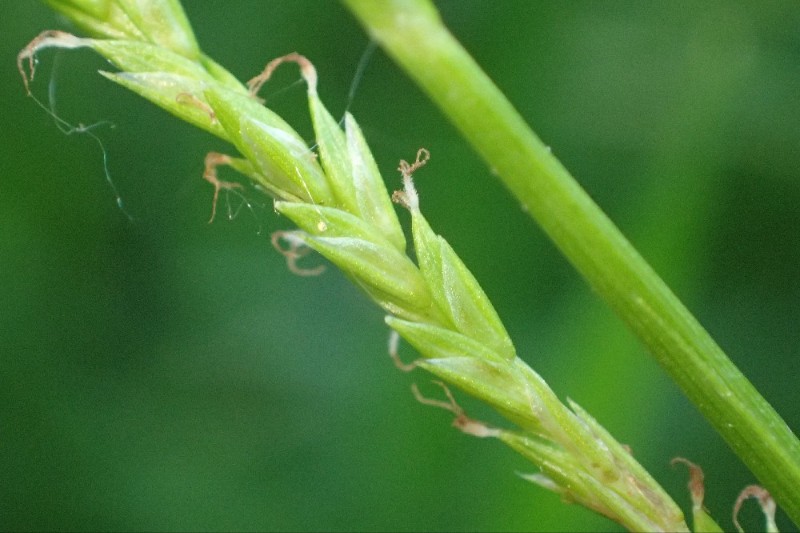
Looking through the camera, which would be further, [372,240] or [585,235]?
[372,240]

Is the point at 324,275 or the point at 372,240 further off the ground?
the point at 324,275

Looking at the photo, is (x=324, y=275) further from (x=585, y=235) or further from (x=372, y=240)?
(x=585, y=235)

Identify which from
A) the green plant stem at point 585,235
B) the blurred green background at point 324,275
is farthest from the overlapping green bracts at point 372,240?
the blurred green background at point 324,275

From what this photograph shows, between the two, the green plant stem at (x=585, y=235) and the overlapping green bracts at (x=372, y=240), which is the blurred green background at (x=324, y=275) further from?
the green plant stem at (x=585, y=235)

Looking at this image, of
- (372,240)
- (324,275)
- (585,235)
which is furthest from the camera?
(324,275)

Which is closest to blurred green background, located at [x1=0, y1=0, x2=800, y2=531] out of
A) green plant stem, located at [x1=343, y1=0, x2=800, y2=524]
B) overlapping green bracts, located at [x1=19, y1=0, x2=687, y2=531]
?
overlapping green bracts, located at [x1=19, y1=0, x2=687, y2=531]

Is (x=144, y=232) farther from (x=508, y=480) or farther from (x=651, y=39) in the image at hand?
(x=651, y=39)

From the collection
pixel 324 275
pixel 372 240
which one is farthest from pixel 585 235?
pixel 324 275

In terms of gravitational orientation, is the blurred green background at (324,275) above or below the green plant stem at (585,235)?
above
